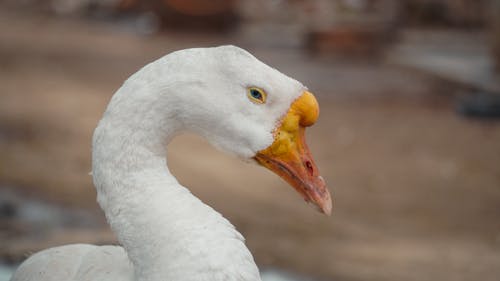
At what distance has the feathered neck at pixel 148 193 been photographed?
213 cm

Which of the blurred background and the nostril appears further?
the blurred background

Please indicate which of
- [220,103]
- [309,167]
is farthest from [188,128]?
[309,167]

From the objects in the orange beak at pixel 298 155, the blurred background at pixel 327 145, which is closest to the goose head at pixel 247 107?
the orange beak at pixel 298 155

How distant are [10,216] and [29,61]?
700 centimetres

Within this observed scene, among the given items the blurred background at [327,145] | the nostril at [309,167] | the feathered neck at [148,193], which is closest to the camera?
the feathered neck at [148,193]

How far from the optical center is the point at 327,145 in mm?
7871

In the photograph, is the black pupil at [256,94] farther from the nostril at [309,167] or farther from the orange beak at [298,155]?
the nostril at [309,167]

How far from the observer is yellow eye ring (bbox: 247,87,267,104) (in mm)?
2164

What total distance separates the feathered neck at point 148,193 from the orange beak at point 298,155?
21 centimetres

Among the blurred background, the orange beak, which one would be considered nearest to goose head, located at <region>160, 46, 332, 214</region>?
the orange beak

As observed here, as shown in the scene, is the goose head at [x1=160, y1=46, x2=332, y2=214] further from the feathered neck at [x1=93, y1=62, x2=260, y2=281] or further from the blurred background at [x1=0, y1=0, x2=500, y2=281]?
the blurred background at [x1=0, y1=0, x2=500, y2=281]

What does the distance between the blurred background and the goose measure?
7.07 ft

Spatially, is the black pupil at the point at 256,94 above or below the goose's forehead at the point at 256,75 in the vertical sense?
below

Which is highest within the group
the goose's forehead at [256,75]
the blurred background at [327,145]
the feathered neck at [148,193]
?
the blurred background at [327,145]
